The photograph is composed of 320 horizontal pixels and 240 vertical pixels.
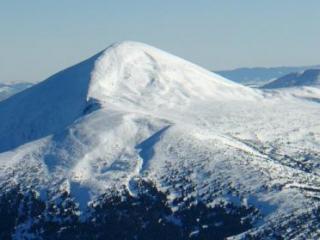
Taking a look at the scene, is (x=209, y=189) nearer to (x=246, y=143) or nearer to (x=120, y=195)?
(x=120, y=195)

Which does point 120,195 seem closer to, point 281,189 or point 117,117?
point 281,189

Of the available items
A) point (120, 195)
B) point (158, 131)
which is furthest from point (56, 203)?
point (158, 131)

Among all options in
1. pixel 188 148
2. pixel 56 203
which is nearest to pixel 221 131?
pixel 188 148

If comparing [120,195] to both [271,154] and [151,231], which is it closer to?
[151,231]

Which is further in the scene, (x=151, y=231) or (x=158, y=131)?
(x=158, y=131)

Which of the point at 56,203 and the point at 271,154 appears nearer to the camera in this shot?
the point at 56,203

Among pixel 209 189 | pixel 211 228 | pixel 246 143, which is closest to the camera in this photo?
pixel 211 228

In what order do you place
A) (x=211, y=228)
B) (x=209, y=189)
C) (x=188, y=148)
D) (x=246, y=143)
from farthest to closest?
(x=246, y=143), (x=188, y=148), (x=209, y=189), (x=211, y=228)

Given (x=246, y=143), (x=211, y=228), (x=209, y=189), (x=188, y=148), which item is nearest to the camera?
(x=211, y=228)

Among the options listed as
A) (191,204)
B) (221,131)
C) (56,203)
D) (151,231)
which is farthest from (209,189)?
(221,131)
